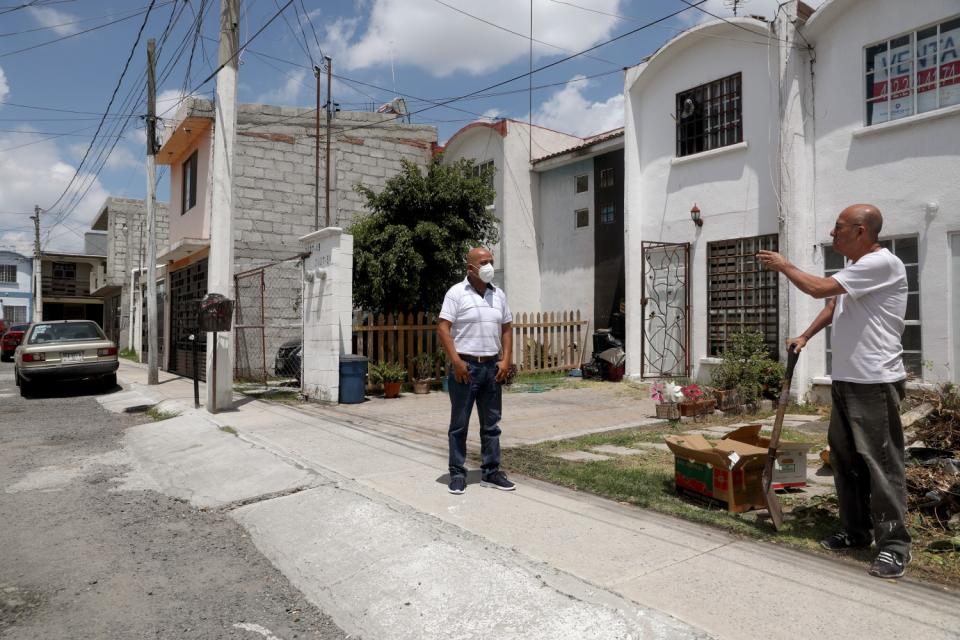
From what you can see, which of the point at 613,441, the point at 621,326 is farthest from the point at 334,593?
the point at 621,326

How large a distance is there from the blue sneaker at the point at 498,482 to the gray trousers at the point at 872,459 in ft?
7.66

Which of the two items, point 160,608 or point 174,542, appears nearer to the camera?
point 160,608

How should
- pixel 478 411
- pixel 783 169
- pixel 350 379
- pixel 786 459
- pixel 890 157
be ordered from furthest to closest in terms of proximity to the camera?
1. pixel 350 379
2. pixel 783 169
3. pixel 890 157
4. pixel 478 411
5. pixel 786 459

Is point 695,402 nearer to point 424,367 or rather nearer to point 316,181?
point 424,367

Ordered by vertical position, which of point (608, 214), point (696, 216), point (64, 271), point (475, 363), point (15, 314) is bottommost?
point (475, 363)

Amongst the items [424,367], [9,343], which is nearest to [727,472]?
[424,367]

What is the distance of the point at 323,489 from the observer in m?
5.29

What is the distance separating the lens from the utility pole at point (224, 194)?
32.4 feet

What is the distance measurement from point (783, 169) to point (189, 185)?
14.8m

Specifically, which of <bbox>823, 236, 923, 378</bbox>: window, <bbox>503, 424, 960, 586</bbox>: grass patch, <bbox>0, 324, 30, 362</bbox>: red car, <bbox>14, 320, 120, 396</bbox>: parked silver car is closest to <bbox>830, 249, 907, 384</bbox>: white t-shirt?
<bbox>503, 424, 960, 586</bbox>: grass patch

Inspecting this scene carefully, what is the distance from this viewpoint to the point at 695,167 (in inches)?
472

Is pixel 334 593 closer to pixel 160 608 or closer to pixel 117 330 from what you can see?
pixel 160 608

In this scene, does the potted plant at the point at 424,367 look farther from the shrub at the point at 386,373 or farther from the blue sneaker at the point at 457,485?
the blue sneaker at the point at 457,485

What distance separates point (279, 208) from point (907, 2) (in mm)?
→ 13653
